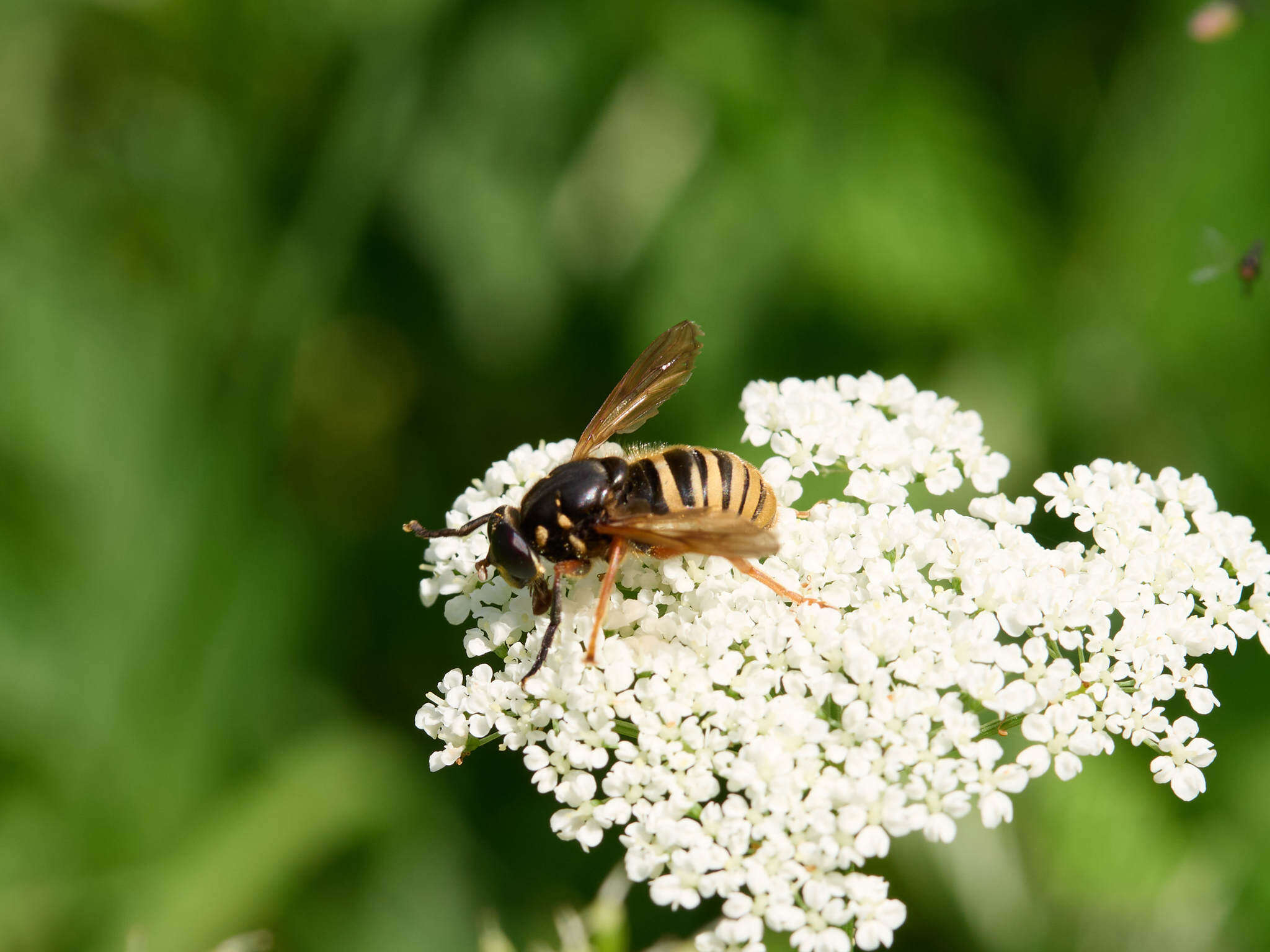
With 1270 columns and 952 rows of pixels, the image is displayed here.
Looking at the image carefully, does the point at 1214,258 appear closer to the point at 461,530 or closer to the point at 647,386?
the point at 647,386

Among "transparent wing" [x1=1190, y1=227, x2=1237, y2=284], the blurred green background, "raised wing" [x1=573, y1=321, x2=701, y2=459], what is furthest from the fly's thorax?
the blurred green background

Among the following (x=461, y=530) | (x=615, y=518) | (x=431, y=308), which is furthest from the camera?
(x=431, y=308)

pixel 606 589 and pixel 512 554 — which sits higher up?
pixel 512 554

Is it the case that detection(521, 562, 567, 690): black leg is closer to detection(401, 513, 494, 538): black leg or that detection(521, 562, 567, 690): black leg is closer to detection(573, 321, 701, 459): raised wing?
detection(401, 513, 494, 538): black leg

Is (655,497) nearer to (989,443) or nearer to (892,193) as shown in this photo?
(989,443)

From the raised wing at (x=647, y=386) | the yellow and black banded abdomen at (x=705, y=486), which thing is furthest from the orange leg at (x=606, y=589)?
the raised wing at (x=647, y=386)

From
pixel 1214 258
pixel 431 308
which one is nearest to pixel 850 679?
pixel 1214 258

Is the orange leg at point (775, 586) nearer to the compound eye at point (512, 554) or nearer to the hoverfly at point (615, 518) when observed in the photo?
the hoverfly at point (615, 518)
